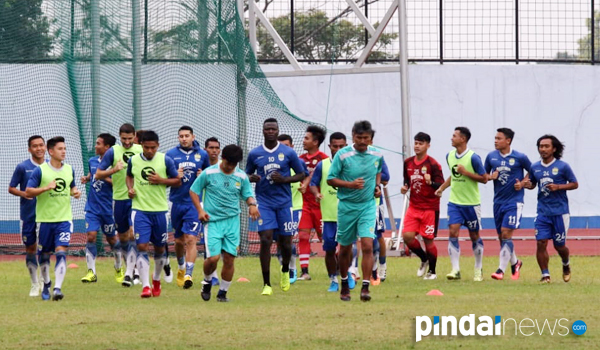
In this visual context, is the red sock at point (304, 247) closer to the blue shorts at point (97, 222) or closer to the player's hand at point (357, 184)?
the blue shorts at point (97, 222)

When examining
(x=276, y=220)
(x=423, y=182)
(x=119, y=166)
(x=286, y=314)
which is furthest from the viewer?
(x=423, y=182)

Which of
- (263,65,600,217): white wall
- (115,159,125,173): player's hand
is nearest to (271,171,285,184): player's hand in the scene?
(115,159,125,173): player's hand

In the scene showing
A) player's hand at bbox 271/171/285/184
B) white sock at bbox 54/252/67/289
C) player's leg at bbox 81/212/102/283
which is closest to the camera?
white sock at bbox 54/252/67/289

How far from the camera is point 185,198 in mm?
15438

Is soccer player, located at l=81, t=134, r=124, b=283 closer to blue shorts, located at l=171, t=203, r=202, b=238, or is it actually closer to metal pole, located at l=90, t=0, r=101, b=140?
blue shorts, located at l=171, t=203, r=202, b=238

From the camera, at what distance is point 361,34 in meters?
28.1

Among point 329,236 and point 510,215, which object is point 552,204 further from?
point 329,236

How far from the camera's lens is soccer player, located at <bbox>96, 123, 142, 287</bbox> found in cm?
1487

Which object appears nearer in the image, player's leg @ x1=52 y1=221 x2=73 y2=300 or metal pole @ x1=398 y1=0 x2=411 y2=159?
player's leg @ x1=52 y1=221 x2=73 y2=300

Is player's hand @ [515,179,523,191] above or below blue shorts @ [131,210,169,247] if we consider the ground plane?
above

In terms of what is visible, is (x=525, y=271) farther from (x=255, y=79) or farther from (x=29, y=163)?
(x=29, y=163)

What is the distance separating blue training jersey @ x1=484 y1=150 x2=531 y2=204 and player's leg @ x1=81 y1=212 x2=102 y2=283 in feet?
19.1

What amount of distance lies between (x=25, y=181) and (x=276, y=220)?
10.4ft

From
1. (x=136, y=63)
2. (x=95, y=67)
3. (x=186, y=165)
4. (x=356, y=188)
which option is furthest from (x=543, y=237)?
(x=95, y=67)
